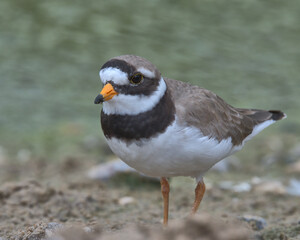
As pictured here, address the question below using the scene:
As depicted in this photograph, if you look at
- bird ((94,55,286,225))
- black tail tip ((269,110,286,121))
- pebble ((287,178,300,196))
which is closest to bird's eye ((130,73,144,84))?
bird ((94,55,286,225))

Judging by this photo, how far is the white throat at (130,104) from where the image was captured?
12.1ft

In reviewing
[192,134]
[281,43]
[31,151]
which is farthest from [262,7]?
[192,134]

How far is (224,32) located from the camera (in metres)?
9.68

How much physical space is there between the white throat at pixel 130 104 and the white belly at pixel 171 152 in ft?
0.64

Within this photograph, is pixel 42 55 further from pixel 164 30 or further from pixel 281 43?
pixel 281 43

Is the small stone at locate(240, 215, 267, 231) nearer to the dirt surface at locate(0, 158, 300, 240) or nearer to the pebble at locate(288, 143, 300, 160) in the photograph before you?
the dirt surface at locate(0, 158, 300, 240)

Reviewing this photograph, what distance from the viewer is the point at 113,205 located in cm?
520

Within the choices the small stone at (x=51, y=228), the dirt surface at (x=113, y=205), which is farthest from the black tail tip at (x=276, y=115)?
the small stone at (x=51, y=228)

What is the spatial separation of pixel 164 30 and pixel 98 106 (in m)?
2.11

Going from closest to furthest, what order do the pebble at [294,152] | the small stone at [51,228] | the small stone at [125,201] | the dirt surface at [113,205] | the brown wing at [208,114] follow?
the small stone at [51,228] → the brown wing at [208,114] → the dirt surface at [113,205] → the small stone at [125,201] → the pebble at [294,152]

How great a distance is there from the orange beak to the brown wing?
1.64 feet

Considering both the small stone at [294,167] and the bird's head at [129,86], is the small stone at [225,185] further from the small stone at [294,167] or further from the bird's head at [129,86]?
the bird's head at [129,86]

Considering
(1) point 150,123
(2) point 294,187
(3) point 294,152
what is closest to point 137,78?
(1) point 150,123

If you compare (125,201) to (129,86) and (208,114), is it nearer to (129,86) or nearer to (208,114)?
(208,114)
